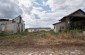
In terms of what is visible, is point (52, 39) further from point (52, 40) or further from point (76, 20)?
point (76, 20)

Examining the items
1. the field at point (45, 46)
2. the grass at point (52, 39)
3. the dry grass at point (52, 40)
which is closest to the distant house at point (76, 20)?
the grass at point (52, 39)

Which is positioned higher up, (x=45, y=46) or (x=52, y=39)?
(x=52, y=39)

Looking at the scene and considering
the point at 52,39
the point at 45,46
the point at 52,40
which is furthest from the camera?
the point at 52,39

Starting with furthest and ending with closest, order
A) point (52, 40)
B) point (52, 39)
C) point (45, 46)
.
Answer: point (52, 39)
point (52, 40)
point (45, 46)

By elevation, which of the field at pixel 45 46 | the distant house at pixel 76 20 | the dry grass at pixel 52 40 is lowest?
the field at pixel 45 46

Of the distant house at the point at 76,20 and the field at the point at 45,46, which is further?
the distant house at the point at 76,20

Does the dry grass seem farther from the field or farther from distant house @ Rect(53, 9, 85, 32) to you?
distant house @ Rect(53, 9, 85, 32)

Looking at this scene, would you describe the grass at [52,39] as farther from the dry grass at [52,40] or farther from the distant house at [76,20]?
the distant house at [76,20]

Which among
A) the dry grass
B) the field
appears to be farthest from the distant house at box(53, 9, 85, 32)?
the field

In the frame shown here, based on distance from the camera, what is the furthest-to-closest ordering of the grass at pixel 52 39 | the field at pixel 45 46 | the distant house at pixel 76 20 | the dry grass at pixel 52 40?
the distant house at pixel 76 20
the grass at pixel 52 39
the dry grass at pixel 52 40
the field at pixel 45 46

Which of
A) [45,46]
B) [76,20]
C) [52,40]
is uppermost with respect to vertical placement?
[76,20]

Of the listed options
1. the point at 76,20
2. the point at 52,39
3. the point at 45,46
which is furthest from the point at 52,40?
the point at 76,20

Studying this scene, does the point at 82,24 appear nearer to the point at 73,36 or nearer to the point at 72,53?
the point at 73,36

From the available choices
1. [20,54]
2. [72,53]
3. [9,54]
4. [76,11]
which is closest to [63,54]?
[72,53]
